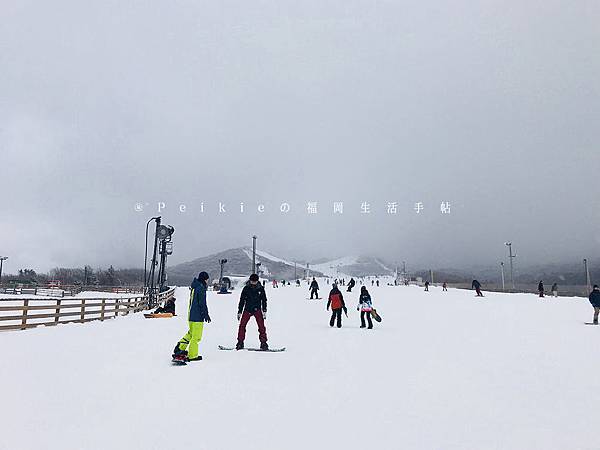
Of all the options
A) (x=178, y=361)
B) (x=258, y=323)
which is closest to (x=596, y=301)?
(x=258, y=323)

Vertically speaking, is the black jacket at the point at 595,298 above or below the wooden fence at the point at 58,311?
above

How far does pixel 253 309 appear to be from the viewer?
34.8 feet

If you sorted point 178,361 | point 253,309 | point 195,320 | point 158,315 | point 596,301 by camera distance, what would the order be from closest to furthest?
point 178,361
point 195,320
point 253,309
point 596,301
point 158,315

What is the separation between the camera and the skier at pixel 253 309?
10.6 m

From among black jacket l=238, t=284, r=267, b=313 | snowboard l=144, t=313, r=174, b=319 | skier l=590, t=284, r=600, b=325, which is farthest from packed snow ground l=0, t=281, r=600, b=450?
snowboard l=144, t=313, r=174, b=319

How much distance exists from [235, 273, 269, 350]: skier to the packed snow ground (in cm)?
60

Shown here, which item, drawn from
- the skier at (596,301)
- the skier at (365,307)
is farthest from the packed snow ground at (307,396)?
the skier at (596,301)

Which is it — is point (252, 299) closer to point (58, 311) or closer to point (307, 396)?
point (307, 396)

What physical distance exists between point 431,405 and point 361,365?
280cm

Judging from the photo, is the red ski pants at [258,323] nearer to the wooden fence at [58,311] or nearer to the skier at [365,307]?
the skier at [365,307]

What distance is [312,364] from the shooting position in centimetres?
885

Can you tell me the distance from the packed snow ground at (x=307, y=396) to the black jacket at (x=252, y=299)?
111cm

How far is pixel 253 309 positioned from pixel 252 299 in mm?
249

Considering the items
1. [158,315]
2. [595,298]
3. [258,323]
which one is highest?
[595,298]
